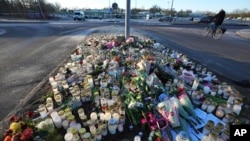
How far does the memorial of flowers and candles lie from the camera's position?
284 cm

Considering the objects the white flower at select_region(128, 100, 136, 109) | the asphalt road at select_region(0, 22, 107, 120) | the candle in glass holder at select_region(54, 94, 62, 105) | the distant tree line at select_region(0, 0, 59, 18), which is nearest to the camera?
the white flower at select_region(128, 100, 136, 109)

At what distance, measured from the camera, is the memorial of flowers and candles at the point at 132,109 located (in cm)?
284

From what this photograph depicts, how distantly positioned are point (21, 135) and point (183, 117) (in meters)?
2.25

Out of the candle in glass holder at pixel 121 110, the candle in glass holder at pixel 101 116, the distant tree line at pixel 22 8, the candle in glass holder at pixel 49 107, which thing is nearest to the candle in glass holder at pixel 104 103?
the candle in glass holder at pixel 101 116

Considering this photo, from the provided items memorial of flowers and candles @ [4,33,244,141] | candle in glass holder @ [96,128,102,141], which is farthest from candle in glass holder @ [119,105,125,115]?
candle in glass holder @ [96,128,102,141]

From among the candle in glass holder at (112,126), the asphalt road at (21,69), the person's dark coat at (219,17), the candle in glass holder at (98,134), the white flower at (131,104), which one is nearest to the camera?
the candle in glass holder at (98,134)

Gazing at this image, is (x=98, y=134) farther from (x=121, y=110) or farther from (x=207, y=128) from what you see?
(x=207, y=128)

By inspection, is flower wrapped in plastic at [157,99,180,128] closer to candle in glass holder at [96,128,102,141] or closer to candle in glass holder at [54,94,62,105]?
candle in glass holder at [96,128,102,141]

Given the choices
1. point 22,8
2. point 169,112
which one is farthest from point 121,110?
point 22,8

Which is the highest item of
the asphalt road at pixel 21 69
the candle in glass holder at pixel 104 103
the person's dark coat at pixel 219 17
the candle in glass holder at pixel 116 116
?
the person's dark coat at pixel 219 17

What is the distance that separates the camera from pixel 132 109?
3309 millimetres

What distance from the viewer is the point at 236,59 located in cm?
819

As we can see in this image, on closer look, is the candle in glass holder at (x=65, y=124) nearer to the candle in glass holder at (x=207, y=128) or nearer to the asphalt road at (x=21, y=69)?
the asphalt road at (x=21, y=69)

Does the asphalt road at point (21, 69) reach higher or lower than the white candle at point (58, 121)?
lower
